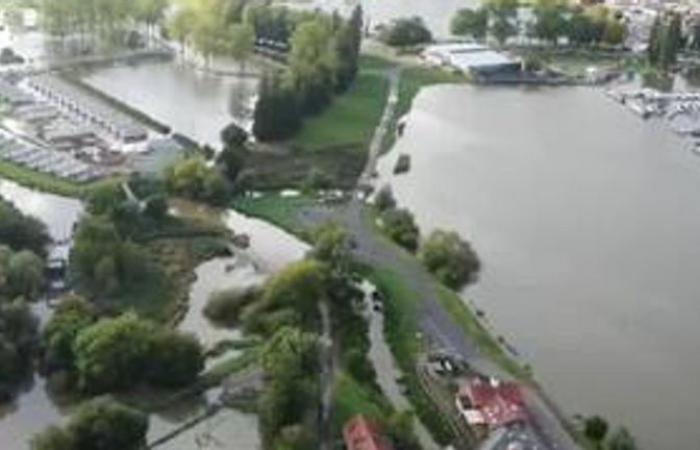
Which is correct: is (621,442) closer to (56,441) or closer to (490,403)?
(490,403)

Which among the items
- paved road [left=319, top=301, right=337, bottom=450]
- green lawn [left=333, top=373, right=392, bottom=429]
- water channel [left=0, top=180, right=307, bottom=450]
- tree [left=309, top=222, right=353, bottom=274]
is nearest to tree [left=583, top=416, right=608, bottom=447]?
green lawn [left=333, top=373, right=392, bottom=429]

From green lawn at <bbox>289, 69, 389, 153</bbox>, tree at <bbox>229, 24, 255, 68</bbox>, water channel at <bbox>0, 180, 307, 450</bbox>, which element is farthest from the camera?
tree at <bbox>229, 24, 255, 68</bbox>

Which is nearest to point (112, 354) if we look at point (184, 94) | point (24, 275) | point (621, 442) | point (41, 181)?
point (24, 275)

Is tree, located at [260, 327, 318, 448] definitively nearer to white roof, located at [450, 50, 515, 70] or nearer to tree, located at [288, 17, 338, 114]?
tree, located at [288, 17, 338, 114]

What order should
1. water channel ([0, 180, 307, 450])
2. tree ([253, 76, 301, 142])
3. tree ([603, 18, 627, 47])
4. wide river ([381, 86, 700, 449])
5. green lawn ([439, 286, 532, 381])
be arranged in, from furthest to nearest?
tree ([603, 18, 627, 47]) → tree ([253, 76, 301, 142]) → wide river ([381, 86, 700, 449]) → green lawn ([439, 286, 532, 381]) → water channel ([0, 180, 307, 450])

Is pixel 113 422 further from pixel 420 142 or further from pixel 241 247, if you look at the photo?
pixel 420 142

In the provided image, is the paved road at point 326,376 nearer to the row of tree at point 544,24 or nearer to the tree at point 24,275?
the tree at point 24,275

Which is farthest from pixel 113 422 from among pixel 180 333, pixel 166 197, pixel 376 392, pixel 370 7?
pixel 370 7
